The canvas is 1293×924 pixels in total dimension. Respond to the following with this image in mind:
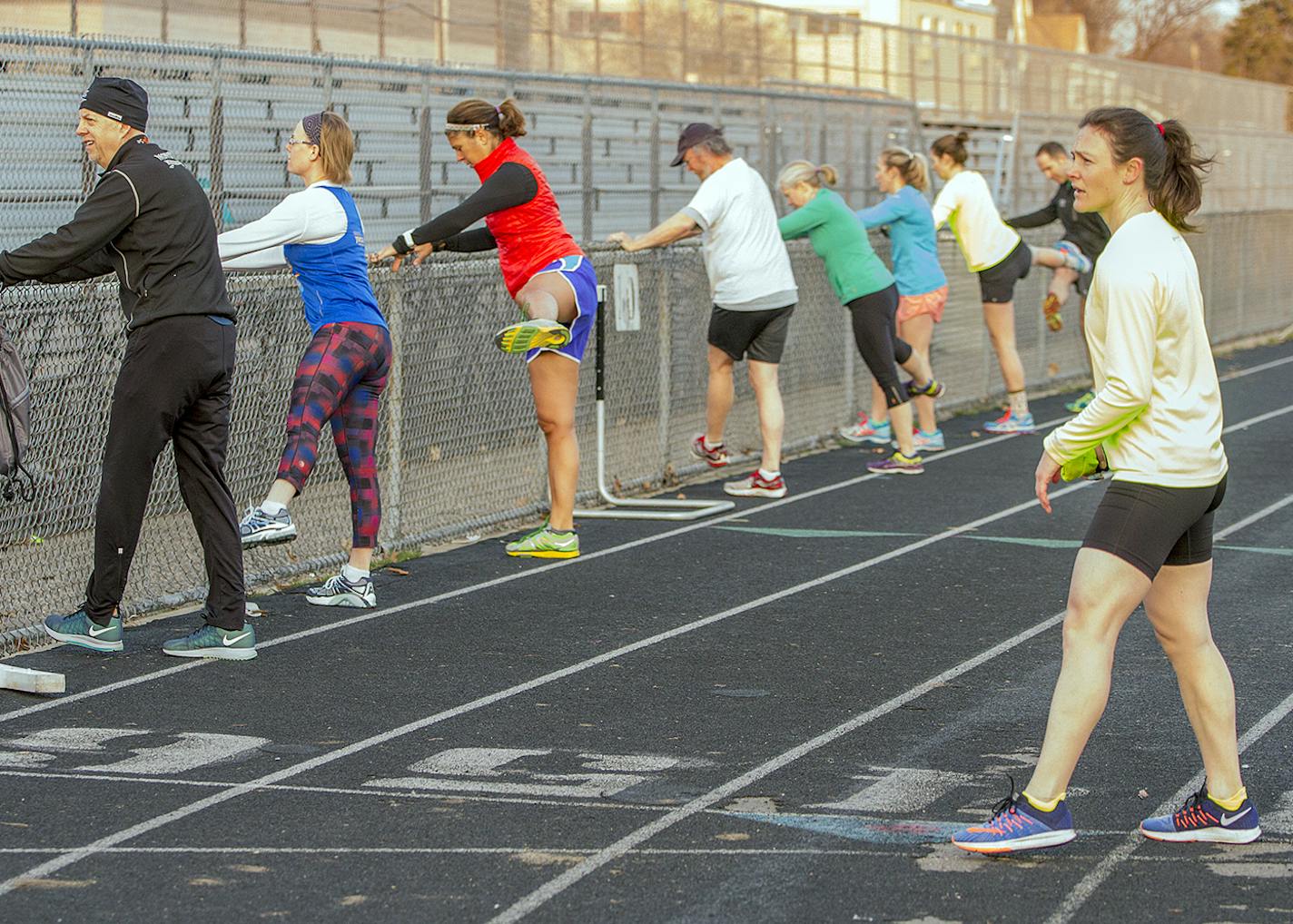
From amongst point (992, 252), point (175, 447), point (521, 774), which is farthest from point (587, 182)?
point (521, 774)

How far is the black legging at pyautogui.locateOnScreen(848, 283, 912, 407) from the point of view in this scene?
1233cm

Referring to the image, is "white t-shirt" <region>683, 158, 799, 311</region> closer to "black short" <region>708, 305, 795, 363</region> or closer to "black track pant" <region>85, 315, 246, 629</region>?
"black short" <region>708, 305, 795, 363</region>

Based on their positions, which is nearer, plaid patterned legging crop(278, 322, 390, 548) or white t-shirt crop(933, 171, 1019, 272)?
plaid patterned legging crop(278, 322, 390, 548)

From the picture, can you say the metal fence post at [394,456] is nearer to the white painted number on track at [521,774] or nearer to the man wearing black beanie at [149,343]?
the man wearing black beanie at [149,343]

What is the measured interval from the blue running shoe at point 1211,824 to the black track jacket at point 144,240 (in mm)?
3855

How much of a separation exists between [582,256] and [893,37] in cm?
1702

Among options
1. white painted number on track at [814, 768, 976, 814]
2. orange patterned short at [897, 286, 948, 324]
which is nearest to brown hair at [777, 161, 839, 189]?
orange patterned short at [897, 286, 948, 324]

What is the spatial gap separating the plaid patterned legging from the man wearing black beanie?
631mm

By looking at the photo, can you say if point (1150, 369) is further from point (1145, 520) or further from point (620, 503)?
point (620, 503)

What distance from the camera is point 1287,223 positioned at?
2870 cm

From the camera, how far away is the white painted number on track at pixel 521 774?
5.72 meters

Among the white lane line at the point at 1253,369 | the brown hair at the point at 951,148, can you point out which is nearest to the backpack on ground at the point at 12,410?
the brown hair at the point at 951,148

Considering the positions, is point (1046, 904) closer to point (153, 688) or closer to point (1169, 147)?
point (1169, 147)

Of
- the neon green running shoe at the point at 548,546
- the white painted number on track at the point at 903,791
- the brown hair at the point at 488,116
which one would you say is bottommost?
the white painted number on track at the point at 903,791
